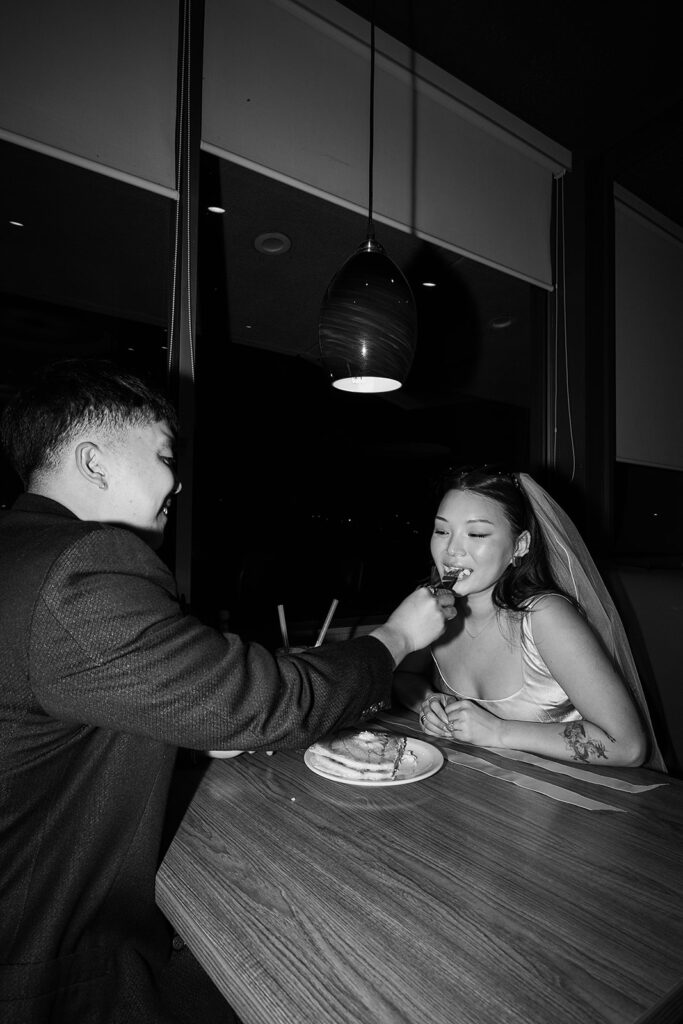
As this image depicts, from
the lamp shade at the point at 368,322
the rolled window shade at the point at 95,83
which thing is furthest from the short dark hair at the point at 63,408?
the rolled window shade at the point at 95,83

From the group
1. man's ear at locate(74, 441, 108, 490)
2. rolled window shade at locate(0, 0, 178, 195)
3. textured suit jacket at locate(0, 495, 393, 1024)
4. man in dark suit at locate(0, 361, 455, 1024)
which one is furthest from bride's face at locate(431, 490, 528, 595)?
rolled window shade at locate(0, 0, 178, 195)

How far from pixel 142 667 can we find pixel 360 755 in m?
0.73

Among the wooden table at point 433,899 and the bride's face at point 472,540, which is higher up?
the bride's face at point 472,540

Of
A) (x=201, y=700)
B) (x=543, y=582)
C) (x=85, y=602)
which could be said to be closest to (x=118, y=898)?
(x=201, y=700)

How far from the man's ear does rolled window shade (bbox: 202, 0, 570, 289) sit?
185 centimetres

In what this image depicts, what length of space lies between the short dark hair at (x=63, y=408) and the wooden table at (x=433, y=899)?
784 millimetres

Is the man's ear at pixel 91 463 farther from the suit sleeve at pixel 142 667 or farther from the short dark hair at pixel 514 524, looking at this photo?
the short dark hair at pixel 514 524

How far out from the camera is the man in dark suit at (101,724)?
0.92 metres

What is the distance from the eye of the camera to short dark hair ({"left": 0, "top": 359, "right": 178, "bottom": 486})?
1185 mm

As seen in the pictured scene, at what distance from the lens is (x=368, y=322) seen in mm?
1587

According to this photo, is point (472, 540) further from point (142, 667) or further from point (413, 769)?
point (142, 667)

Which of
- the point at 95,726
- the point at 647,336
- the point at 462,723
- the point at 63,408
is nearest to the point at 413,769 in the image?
the point at 462,723

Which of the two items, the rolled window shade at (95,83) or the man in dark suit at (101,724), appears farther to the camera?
the rolled window shade at (95,83)

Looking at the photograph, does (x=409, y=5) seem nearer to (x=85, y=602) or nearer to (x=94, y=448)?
(x=94, y=448)
